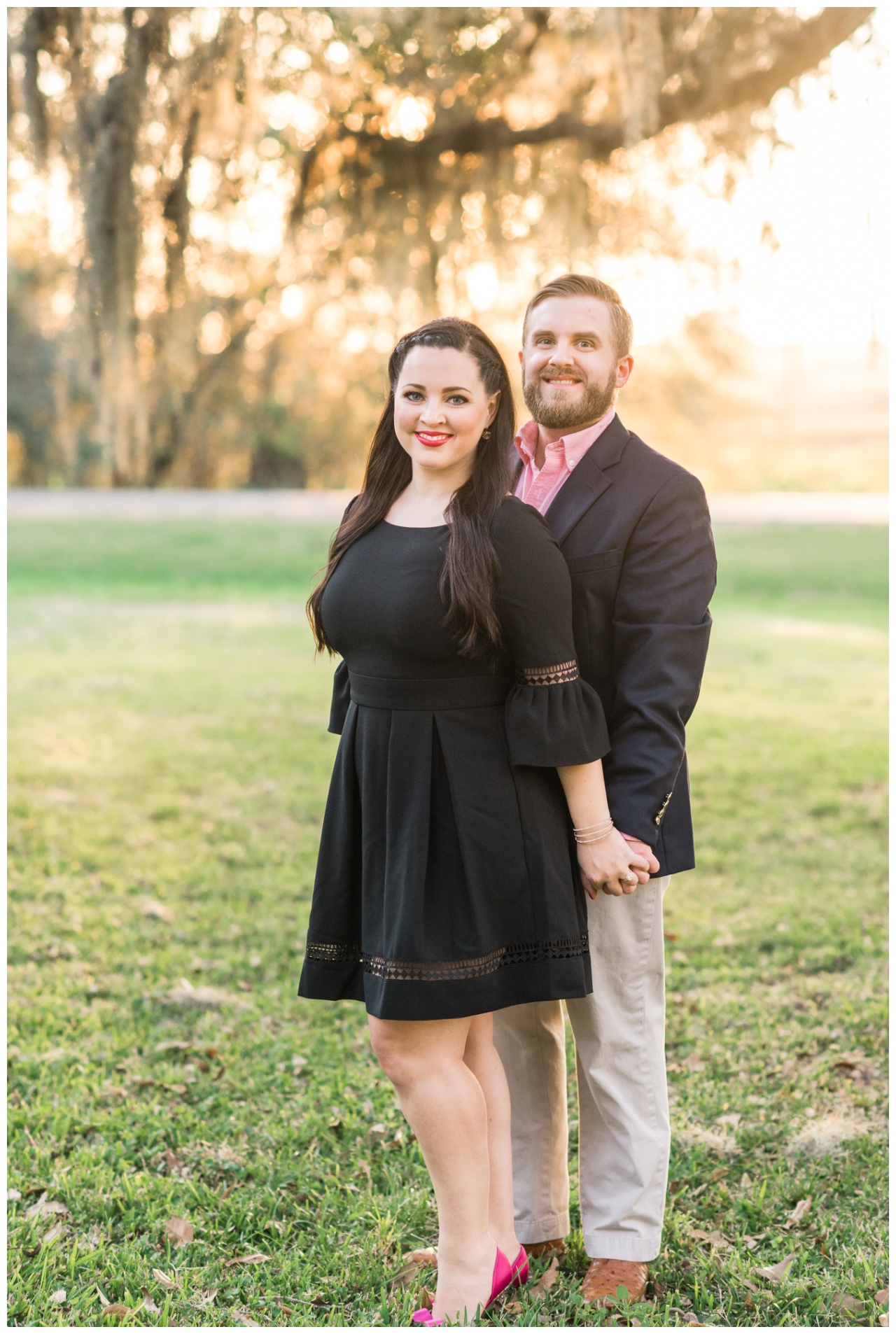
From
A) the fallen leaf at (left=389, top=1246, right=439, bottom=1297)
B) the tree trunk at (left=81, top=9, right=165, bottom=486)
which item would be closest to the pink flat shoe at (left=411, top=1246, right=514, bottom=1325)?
the fallen leaf at (left=389, top=1246, right=439, bottom=1297)

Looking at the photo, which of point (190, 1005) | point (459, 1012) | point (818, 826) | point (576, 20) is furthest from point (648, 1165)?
point (576, 20)

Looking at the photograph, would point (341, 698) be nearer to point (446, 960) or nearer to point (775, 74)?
point (446, 960)

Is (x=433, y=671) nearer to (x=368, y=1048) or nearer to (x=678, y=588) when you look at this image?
(x=678, y=588)

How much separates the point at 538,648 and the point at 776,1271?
5.21 ft

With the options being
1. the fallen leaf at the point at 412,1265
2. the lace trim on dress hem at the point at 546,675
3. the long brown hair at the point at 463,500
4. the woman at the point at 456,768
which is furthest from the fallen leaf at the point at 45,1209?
the lace trim on dress hem at the point at 546,675

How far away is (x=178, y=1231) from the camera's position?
9.07 feet

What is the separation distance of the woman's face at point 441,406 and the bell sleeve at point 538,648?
0.15 metres

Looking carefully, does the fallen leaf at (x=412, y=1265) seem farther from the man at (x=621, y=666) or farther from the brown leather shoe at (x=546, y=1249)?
the man at (x=621, y=666)

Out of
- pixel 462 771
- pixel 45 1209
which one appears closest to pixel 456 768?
pixel 462 771

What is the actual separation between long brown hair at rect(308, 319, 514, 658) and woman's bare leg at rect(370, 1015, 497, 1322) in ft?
2.51

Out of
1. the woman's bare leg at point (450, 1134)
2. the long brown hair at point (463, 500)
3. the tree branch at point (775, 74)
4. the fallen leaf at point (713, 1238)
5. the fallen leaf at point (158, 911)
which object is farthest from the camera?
the fallen leaf at point (158, 911)

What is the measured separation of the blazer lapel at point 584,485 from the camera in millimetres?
2344

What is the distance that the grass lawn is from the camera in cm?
259

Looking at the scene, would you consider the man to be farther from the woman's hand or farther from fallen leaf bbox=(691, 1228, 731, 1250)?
fallen leaf bbox=(691, 1228, 731, 1250)
